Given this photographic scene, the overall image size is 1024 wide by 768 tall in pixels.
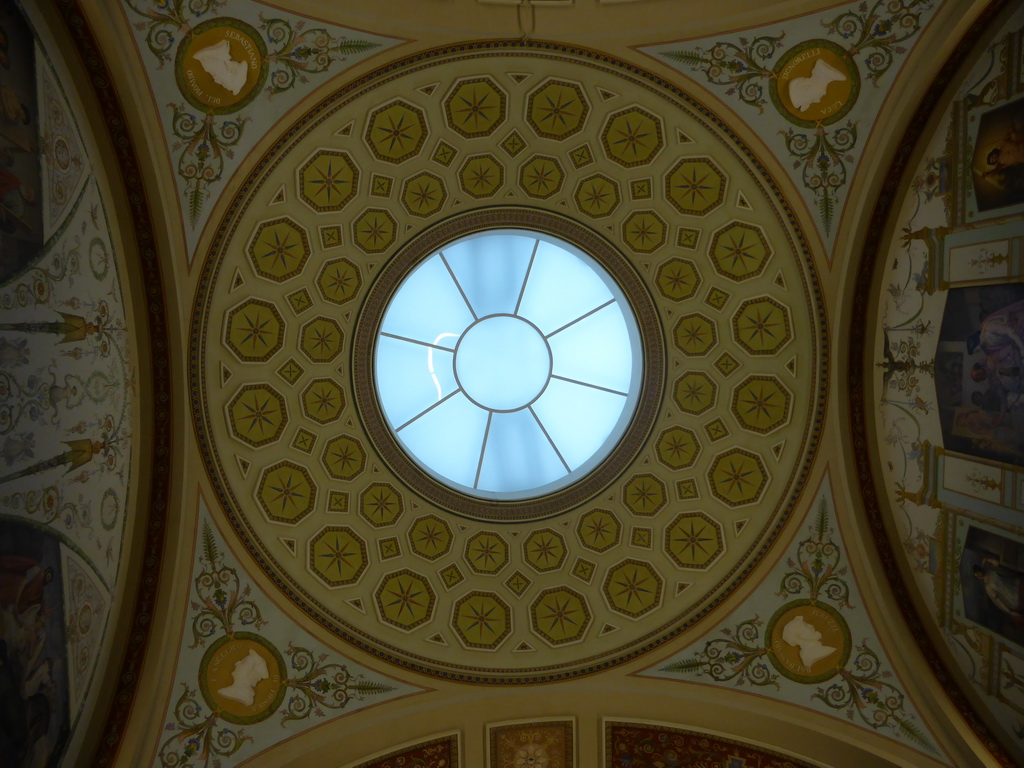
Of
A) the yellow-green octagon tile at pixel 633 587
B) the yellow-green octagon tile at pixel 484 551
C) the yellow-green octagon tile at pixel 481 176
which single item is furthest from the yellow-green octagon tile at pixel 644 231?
the yellow-green octagon tile at pixel 484 551

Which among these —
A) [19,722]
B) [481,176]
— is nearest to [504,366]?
[481,176]

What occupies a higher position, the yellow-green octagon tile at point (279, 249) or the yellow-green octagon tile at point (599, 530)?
the yellow-green octagon tile at point (279, 249)

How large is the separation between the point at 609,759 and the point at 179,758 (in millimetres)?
5268

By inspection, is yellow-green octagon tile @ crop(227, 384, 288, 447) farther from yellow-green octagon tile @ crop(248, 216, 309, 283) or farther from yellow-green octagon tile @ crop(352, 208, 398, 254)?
yellow-green octagon tile @ crop(352, 208, 398, 254)

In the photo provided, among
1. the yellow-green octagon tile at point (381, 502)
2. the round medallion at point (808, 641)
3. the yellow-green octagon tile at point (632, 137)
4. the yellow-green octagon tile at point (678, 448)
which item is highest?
the yellow-green octagon tile at point (632, 137)

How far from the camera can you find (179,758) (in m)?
9.96

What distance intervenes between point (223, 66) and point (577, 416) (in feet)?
22.8

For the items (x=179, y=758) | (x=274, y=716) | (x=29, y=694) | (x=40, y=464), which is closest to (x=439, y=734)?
(x=274, y=716)

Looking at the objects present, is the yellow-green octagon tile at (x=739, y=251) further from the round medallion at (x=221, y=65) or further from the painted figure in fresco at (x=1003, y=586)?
the round medallion at (x=221, y=65)

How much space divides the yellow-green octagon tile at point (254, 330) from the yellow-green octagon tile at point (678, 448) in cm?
530

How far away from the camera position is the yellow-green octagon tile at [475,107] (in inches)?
411

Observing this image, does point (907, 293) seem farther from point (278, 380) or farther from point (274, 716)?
point (274, 716)

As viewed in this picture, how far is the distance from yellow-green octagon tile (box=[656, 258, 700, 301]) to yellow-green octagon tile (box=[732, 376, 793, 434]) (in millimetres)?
1419

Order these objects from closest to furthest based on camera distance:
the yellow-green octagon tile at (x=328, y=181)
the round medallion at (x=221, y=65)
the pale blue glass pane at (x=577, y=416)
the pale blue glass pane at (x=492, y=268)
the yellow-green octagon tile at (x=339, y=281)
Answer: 1. the round medallion at (x=221, y=65)
2. the yellow-green octagon tile at (x=328, y=181)
3. the yellow-green octagon tile at (x=339, y=281)
4. the pale blue glass pane at (x=492, y=268)
5. the pale blue glass pane at (x=577, y=416)
